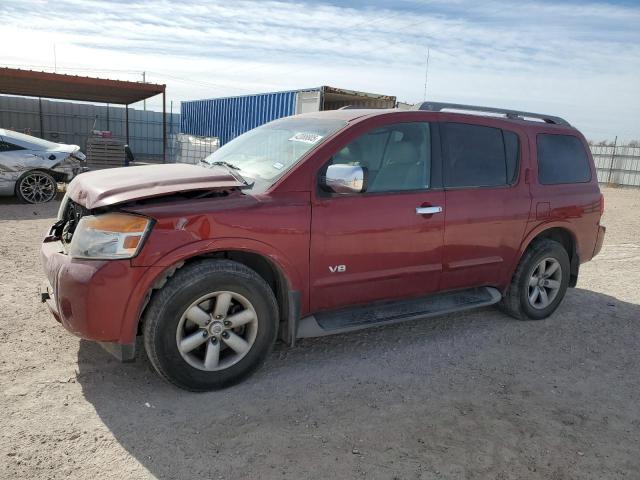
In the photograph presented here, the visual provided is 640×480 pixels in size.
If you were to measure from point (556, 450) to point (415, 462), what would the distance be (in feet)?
2.74

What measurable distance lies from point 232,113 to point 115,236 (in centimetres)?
1995

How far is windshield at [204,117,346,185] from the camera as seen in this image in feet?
11.8

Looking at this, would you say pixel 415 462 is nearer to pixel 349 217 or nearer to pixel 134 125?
pixel 349 217

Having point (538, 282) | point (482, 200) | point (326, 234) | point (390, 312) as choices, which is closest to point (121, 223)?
point (326, 234)

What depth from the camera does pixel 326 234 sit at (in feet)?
11.4

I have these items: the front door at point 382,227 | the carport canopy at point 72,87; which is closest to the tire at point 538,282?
the front door at point 382,227

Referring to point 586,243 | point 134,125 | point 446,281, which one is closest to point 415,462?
point 446,281

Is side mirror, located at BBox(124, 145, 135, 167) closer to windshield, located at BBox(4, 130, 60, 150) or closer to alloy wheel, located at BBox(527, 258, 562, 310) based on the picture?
windshield, located at BBox(4, 130, 60, 150)

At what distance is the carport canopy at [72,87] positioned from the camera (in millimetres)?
17109

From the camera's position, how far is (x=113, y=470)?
253 centimetres

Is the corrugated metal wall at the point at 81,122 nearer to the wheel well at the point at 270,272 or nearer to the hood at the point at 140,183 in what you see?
the hood at the point at 140,183

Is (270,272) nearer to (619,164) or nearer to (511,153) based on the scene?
(511,153)

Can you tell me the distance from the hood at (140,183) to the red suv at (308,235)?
0.05 ft

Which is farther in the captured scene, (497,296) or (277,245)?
(497,296)
